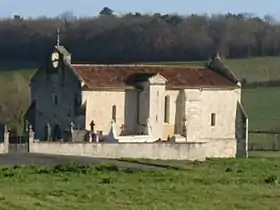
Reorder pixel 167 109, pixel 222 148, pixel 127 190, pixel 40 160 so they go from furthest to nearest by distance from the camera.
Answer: pixel 222 148 → pixel 167 109 → pixel 40 160 → pixel 127 190

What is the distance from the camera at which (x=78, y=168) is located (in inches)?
1136

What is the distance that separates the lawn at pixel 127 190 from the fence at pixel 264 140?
31.8m

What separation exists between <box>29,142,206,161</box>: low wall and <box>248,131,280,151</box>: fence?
14224mm

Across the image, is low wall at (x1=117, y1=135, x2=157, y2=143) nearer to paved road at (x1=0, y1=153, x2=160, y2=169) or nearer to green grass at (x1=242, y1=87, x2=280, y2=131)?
paved road at (x1=0, y1=153, x2=160, y2=169)

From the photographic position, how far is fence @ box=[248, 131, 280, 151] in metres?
61.0

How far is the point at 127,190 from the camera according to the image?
2211cm

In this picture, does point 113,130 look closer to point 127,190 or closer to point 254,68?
point 127,190

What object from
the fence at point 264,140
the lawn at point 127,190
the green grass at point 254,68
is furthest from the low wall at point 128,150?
the green grass at point 254,68

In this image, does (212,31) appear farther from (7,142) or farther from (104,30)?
(7,142)

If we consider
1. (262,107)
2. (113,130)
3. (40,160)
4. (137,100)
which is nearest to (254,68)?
(262,107)

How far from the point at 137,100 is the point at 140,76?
135 cm

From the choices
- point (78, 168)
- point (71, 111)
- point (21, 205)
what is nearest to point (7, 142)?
point (71, 111)

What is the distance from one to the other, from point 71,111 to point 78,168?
2305 centimetres

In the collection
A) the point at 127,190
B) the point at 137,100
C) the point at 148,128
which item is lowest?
the point at 127,190
